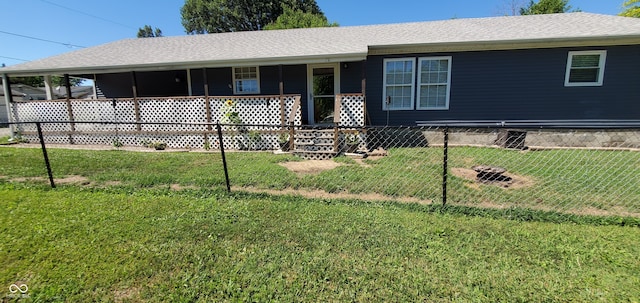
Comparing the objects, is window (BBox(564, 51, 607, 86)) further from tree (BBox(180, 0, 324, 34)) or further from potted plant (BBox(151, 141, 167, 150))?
tree (BBox(180, 0, 324, 34))

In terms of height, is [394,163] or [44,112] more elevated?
[44,112]

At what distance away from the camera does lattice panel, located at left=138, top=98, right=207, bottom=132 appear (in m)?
9.32

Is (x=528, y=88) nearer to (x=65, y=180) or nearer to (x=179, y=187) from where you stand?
(x=179, y=187)

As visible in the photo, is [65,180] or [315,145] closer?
[65,180]

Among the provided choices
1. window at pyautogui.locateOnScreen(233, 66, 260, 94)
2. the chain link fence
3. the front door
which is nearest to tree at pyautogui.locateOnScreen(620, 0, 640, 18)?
the chain link fence

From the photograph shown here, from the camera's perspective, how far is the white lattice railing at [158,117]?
888 cm

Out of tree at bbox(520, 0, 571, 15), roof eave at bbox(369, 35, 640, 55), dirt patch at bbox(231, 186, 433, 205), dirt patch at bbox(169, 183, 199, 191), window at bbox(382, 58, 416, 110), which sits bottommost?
dirt patch at bbox(231, 186, 433, 205)

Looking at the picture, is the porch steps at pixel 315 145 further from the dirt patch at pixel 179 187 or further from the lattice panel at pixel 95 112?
the lattice panel at pixel 95 112

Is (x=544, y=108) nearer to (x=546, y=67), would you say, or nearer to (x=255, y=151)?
(x=546, y=67)

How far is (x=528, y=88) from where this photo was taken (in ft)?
29.9

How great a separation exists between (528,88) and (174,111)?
38.0 ft

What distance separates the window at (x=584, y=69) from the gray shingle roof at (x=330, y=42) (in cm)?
46

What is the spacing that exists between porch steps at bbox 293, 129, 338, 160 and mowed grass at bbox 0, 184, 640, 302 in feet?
11.9

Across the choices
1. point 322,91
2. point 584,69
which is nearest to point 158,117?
point 322,91
